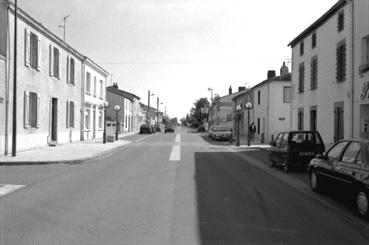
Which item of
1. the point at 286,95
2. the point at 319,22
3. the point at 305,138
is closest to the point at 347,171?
the point at 305,138

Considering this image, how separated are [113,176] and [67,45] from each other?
61.2 feet

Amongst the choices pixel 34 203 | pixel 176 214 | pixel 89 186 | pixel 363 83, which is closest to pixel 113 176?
pixel 89 186

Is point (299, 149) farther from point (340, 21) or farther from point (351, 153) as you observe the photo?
point (340, 21)

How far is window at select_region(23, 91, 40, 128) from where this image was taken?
72.9 feet

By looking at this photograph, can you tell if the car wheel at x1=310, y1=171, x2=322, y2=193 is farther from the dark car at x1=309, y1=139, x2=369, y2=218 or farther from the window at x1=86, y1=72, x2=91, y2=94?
the window at x1=86, y1=72, x2=91, y2=94

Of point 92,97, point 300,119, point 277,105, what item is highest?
Result: point 92,97

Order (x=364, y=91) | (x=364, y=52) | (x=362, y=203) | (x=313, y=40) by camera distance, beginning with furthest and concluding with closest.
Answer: (x=313, y=40) < (x=364, y=52) < (x=364, y=91) < (x=362, y=203)

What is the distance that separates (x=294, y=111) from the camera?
30.0 meters

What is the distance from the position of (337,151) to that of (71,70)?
82.2 ft

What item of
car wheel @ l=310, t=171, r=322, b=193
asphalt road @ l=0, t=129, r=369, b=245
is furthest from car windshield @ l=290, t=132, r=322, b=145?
car wheel @ l=310, t=171, r=322, b=193

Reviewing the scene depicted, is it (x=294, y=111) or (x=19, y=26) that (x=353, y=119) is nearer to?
(x=294, y=111)

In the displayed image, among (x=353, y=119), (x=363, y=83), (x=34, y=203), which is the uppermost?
(x=363, y=83)

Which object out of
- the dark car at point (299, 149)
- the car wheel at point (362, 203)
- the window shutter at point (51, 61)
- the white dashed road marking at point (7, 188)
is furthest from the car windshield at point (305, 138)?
the window shutter at point (51, 61)

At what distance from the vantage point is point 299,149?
632 inches
